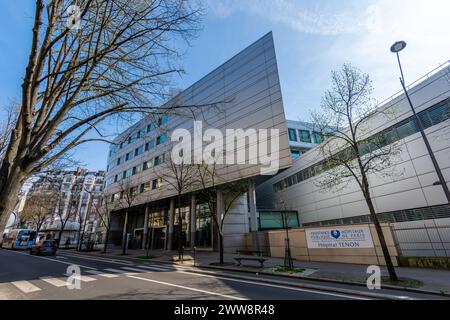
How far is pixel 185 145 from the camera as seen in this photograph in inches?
1106

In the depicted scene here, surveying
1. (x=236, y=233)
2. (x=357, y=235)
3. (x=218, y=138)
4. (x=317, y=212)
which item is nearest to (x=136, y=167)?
(x=218, y=138)

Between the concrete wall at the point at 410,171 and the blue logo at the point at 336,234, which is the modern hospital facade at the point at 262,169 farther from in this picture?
the blue logo at the point at 336,234

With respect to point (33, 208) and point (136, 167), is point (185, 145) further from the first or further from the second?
point (33, 208)

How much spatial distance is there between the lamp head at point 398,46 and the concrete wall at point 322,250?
10276 millimetres

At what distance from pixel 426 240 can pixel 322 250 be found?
636 cm

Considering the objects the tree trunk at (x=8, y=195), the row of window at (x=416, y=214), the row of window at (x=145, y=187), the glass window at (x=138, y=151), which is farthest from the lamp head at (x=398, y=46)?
the glass window at (x=138, y=151)

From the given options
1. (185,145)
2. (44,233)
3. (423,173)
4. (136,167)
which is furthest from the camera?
(44,233)

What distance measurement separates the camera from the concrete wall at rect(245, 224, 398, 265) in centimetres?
1336

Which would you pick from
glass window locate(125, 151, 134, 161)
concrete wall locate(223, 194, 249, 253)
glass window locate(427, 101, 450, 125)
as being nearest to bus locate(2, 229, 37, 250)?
glass window locate(125, 151, 134, 161)

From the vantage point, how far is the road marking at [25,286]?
24.3 feet

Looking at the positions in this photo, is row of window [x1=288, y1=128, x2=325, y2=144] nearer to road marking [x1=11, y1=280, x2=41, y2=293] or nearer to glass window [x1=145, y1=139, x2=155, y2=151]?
glass window [x1=145, y1=139, x2=155, y2=151]

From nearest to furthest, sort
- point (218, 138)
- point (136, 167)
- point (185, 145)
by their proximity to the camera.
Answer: point (218, 138) < point (185, 145) < point (136, 167)

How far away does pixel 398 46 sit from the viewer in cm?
1263

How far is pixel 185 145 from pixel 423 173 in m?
23.1
